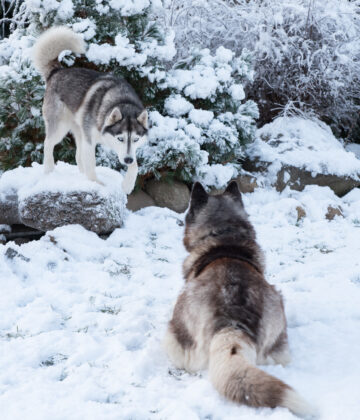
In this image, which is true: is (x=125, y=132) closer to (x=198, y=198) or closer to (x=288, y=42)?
(x=198, y=198)

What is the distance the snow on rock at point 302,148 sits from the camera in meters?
8.26

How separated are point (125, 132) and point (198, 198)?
2102 millimetres

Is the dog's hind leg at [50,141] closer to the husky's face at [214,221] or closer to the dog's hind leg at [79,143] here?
the dog's hind leg at [79,143]

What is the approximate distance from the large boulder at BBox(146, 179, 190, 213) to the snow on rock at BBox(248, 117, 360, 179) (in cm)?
187

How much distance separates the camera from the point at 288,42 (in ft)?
30.2

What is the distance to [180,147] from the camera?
683cm

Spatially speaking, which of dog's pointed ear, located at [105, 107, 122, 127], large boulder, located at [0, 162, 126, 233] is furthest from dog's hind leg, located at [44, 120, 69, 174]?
dog's pointed ear, located at [105, 107, 122, 127]

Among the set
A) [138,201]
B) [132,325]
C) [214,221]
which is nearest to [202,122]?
[138,201]

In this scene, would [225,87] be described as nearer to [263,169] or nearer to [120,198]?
[263,169]

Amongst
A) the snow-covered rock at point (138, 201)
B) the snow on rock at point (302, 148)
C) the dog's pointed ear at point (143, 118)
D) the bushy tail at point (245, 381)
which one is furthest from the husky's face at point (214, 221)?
the snow on rock at point (302, 148)

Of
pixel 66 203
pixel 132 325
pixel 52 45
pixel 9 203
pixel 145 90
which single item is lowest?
pixel 9 203

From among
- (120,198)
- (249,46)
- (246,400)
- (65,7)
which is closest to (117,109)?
(120,198)

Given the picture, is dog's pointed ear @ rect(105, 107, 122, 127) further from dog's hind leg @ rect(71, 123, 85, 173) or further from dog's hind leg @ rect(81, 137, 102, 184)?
dog's hind leg @ rect(71, 123, 85, 173)

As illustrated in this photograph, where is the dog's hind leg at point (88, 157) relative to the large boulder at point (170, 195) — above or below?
above
